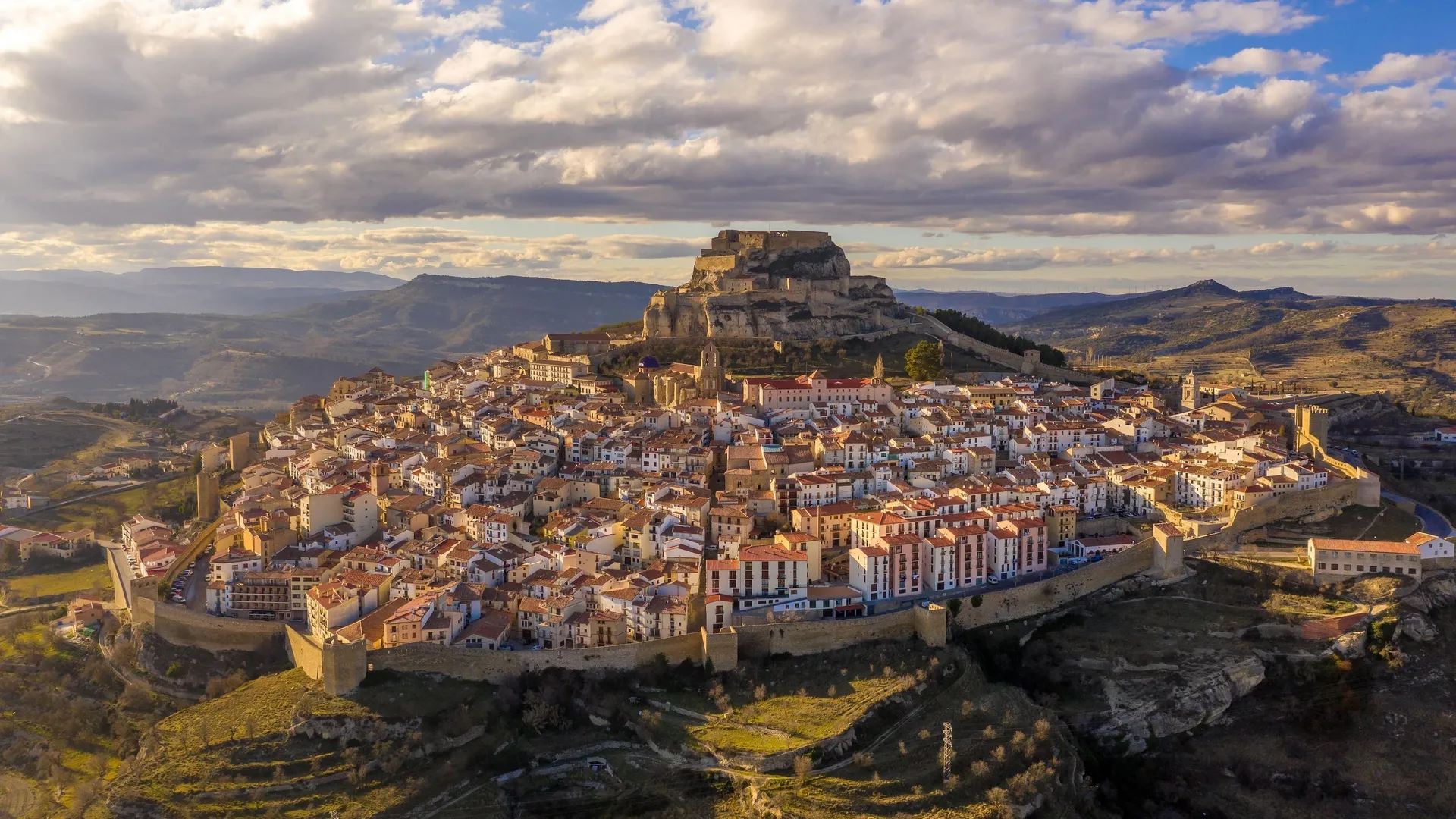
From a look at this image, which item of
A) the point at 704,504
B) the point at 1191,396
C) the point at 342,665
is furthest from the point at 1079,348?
the point at 342,665

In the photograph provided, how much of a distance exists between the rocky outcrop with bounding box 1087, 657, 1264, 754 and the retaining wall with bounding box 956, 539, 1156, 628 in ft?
9.55

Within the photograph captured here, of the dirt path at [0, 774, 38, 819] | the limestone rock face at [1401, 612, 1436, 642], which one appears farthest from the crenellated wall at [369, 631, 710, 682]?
the limestone rock face at [1401, 612, 1436, 642]

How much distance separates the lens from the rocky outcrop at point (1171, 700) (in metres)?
23.7

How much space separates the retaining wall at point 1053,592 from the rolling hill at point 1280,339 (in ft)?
138

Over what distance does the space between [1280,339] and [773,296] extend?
80.7m

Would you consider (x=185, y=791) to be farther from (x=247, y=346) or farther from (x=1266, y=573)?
(x=247, y=346)

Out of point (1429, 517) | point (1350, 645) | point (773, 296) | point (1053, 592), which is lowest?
point (1350, 645)

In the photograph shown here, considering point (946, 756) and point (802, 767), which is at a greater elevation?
point (946, 756)

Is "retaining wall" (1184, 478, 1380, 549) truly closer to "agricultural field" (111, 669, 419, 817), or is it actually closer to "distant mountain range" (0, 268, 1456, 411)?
"agricultural field" (111, 669, 419, 817)

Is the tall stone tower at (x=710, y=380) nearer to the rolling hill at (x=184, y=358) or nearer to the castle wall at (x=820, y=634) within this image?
the castle wall at (x=820, y=634)

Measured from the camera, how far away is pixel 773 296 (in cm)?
5778

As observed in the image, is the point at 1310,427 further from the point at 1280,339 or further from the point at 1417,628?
the point at 1280,339

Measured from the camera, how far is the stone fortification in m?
56.1

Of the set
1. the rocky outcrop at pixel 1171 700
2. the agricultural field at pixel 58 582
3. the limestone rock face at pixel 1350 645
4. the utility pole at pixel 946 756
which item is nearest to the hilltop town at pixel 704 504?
the agricultural field at pixel 58 582
